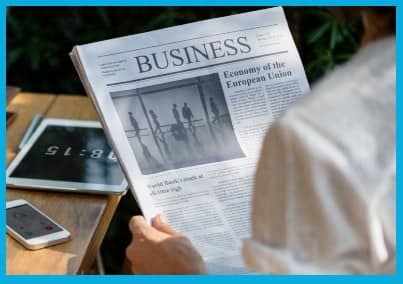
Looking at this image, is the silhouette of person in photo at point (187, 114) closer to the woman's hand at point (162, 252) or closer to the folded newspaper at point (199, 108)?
the folded newspaper at point (199, 108)

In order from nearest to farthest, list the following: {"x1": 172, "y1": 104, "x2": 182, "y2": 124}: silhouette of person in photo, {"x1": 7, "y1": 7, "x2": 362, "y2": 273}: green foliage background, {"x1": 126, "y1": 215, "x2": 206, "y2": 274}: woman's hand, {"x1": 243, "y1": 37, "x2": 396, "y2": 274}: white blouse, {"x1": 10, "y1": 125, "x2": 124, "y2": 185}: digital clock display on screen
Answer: {"x1": 243, "y1": 37, "x2": 396, "y2": 274}: white blouse
{"x1": 126, "y1": 215, "x2": 206, "y2": 274}: woman's hand
{"x1": 172, "y1": 104, "x2": 182, "y2": 124}: silhouette of person in photo
{"x1": 10, "y1": 125, "x2": 124, "y2": 185}: digital clock display on screen
{"x1": 7, "y1": 7, "x2": 362, "y2": 273}: green foliage background

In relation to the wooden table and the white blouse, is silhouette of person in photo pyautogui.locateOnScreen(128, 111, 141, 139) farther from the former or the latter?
the white blouse

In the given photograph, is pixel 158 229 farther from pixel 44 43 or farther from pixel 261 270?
pixel 44 43

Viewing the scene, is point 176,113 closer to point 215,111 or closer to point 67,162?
point 215,111

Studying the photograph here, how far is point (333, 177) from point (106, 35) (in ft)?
3.88

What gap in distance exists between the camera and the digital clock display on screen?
37.2 inches

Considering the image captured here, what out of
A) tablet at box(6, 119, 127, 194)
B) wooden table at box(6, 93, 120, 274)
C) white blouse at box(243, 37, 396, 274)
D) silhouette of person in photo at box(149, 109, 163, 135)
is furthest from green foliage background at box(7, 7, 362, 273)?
white blouse at box(243, 37, 396, 274)

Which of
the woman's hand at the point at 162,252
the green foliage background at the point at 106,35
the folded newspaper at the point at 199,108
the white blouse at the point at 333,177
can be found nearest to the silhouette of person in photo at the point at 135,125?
the folded newspaper at the point at 199,108

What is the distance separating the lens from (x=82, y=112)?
1.13 m

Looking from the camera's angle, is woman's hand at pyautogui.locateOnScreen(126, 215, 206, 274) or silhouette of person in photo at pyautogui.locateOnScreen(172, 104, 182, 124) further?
silhouette of person in photo at pyautogui.locateOnScreen(172, 104, 182, 124)

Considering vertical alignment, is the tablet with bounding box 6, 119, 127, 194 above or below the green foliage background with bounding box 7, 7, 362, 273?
above

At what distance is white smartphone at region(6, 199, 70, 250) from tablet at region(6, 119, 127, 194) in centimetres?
5

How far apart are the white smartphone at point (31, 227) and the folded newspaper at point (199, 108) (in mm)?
111

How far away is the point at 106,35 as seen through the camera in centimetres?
163
